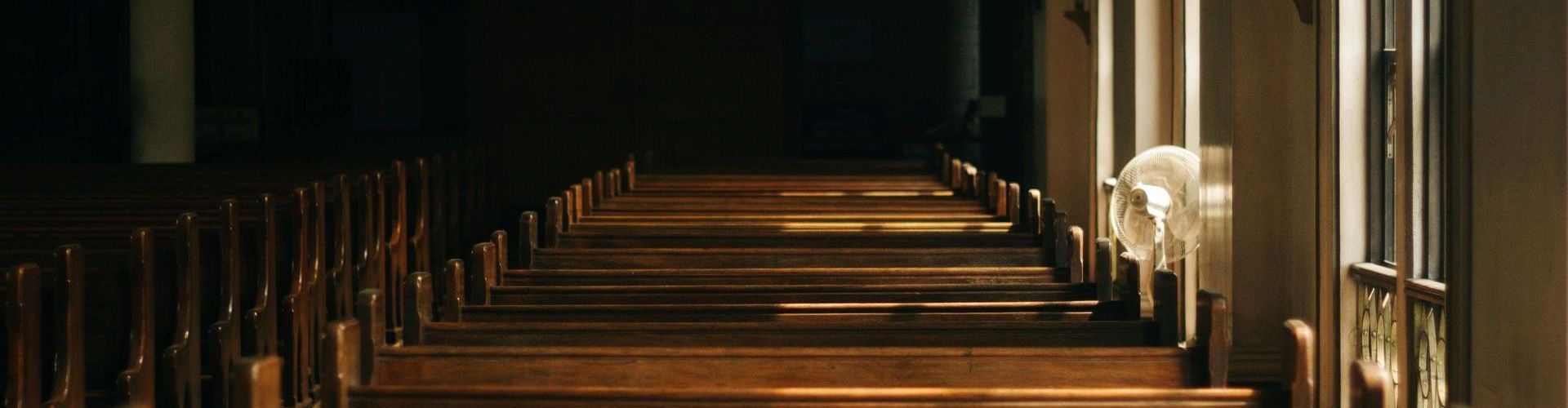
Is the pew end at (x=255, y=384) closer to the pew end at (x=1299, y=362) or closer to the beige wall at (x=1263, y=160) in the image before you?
the pew end at (x=1299, y=362)

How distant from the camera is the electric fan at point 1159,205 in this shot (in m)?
5.46

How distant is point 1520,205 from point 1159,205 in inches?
100

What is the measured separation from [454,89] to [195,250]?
307 inches

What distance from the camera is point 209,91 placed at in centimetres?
1061

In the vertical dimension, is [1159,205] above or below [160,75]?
below

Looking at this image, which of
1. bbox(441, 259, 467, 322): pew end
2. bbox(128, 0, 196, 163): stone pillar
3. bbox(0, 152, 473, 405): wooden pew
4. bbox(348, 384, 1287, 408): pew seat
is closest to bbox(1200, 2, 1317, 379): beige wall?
bbox(441, 259, 467, 322): pew end

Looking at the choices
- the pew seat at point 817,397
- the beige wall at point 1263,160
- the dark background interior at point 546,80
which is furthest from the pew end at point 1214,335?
the dark background interior at point 546,80

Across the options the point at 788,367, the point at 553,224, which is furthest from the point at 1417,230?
the point at 553,224

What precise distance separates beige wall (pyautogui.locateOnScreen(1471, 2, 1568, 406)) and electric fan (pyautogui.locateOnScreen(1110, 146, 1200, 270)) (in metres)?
2.24

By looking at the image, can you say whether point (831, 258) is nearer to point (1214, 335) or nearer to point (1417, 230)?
point (1417, 230)

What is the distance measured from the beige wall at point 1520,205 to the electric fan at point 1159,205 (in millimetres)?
2237

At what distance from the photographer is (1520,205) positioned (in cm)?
293

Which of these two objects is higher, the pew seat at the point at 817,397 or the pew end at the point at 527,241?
the pew end at the point at 527,241

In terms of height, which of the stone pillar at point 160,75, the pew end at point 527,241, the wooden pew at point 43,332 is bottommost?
the wooden pew at point 43,332
